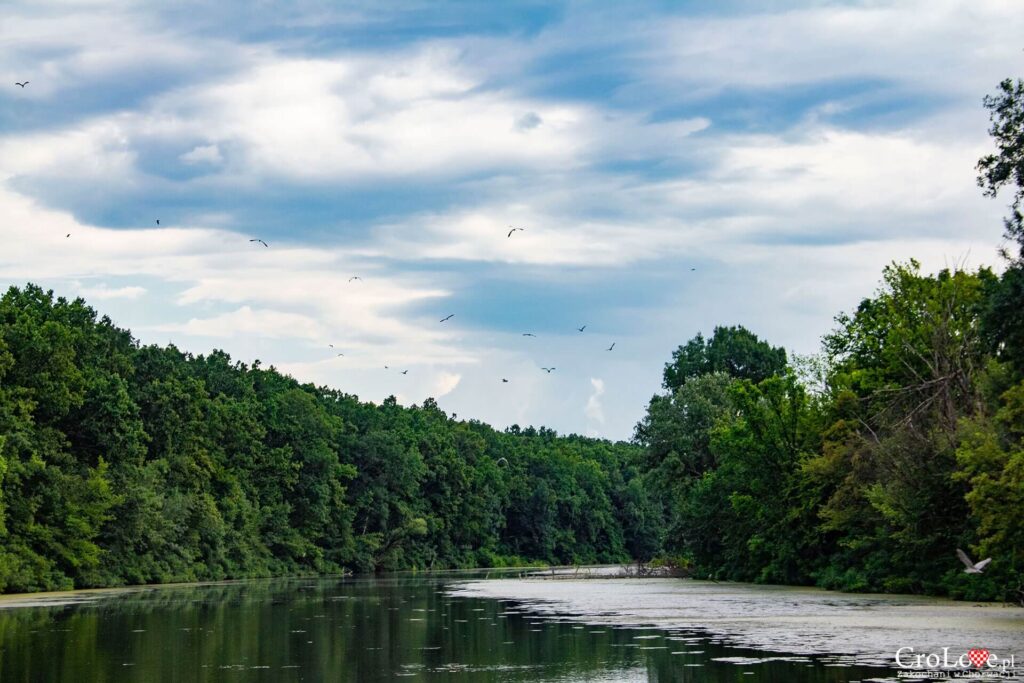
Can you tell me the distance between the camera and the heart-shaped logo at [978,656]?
23.6 meters

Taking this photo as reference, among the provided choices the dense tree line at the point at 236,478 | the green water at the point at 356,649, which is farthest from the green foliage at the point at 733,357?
the green water at the point at 356,649

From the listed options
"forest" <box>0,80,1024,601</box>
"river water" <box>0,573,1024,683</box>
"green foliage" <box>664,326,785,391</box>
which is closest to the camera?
"river water" <box>0,573,1024,683</box>

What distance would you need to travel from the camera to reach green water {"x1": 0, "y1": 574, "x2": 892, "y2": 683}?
24367 millimetres

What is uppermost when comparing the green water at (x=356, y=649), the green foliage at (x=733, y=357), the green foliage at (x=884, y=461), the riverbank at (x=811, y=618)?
the green foliage at (x=733, y=357)

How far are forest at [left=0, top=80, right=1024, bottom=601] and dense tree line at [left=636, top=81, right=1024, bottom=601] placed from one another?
0.13 metres

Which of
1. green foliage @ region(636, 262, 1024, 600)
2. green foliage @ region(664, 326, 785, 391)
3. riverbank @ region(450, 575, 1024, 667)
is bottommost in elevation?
riverbank @ region(450, 575, 1024, 667)

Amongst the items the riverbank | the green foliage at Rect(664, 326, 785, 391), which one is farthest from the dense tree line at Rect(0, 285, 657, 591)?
the riverbank

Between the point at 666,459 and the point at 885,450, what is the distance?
39594mm

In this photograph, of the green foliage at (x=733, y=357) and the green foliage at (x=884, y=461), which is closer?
the green foliage at (x=884, y=461)

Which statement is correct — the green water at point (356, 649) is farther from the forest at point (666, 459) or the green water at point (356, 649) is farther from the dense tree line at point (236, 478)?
the dense tree line at point (236, 478)

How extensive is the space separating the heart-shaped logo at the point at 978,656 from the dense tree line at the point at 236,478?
5331 centimetres

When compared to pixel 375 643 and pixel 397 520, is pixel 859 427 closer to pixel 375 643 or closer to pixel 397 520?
pixel 375 643

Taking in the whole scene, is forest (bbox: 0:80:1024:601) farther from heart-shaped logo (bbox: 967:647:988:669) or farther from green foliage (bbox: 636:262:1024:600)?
heart-shaped logo (bbox: 967:647:988:669)

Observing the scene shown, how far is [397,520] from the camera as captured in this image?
5600 inches
